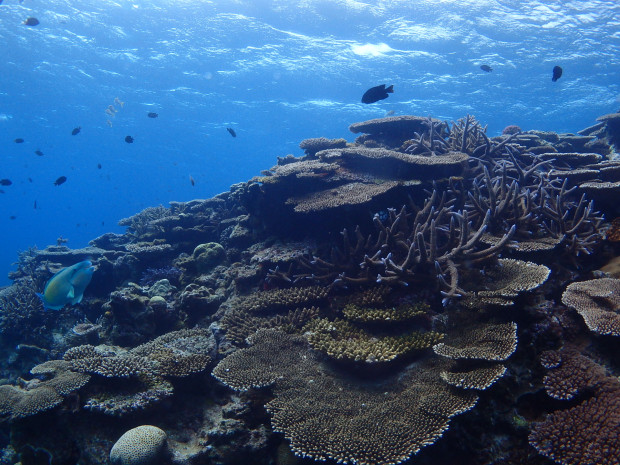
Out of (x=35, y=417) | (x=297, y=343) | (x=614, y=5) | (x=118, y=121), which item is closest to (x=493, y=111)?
(x=614, y=5)

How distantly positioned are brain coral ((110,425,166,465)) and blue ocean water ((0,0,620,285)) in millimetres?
22197

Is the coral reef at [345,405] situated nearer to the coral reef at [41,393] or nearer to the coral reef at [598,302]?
the coral reef at [598,302]

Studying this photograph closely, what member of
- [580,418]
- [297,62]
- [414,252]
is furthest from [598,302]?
[297,62]

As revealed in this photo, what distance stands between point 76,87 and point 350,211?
39238mm

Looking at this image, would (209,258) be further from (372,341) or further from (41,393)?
(372,341)

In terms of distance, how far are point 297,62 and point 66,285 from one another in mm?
29552

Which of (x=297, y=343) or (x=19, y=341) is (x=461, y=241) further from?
(x=19, y=341)

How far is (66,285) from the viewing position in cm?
492

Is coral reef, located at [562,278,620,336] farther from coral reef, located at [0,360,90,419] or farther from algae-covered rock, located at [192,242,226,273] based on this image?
algae-covered rock, located at [192,242,226,273]

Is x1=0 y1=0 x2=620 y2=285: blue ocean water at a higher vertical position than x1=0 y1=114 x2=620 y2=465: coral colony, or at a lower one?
higher

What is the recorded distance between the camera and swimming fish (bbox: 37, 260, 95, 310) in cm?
490

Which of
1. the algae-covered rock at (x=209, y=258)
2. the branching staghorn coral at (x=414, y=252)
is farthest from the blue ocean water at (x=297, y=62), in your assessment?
the branching staghorn coral at (x=414, y=252)

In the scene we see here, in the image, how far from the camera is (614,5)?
18.2 m

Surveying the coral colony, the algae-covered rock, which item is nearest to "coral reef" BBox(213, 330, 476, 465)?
the coral colony
